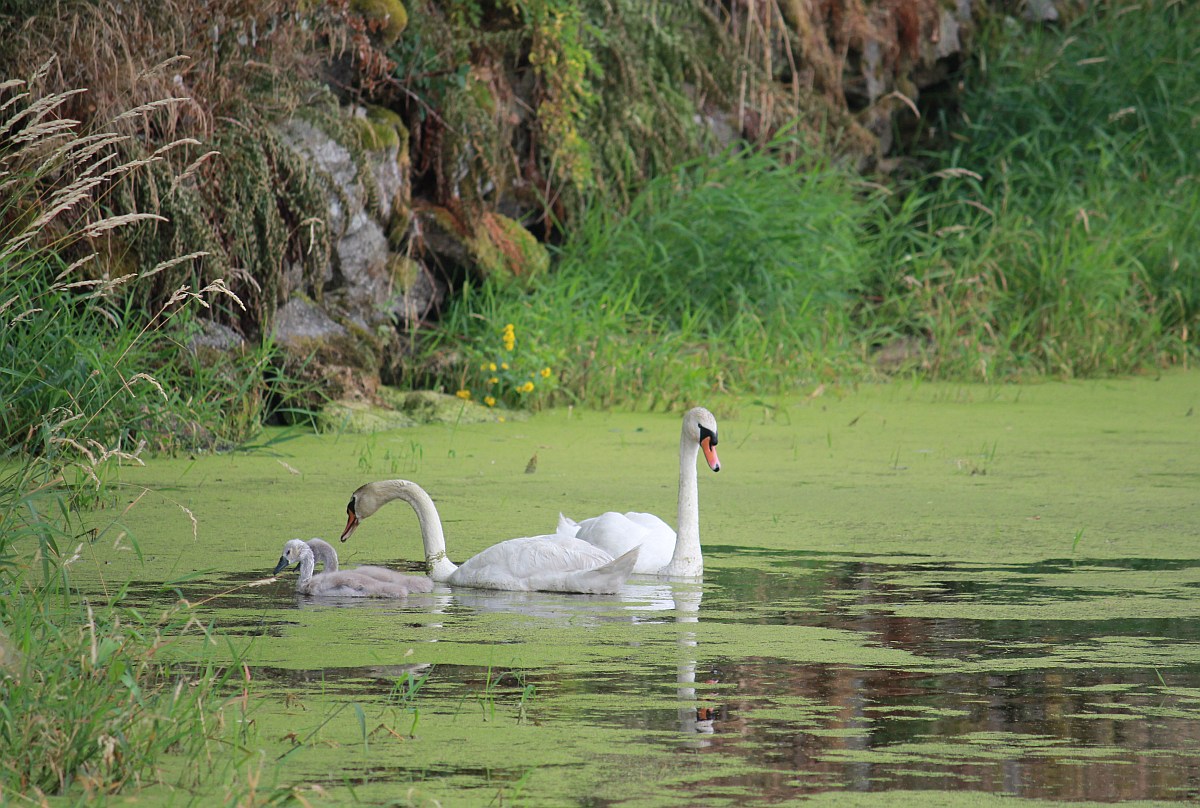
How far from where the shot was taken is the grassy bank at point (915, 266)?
9.06 metres

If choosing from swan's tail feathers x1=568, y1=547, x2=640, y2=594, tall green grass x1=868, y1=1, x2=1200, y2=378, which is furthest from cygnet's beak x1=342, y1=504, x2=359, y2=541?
tall green grass x1=868, y1=1, x2=1200, y2=378

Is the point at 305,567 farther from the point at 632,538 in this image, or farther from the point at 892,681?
the point at 892,681

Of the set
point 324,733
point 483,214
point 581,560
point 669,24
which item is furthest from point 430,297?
point 324,733

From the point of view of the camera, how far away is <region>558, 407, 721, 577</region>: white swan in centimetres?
512

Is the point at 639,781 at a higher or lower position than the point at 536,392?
higher

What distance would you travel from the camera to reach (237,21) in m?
7.81

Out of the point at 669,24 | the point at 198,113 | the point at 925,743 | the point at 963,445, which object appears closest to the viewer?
the point at 925,743

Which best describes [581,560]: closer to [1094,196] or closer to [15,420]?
[15,420]

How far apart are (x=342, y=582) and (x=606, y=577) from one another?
0.75m

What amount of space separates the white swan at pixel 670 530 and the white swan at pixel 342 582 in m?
0.61

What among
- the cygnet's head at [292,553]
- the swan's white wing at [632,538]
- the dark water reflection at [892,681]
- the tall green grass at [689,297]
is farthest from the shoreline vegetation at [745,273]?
the swan's white wing at [632,538]

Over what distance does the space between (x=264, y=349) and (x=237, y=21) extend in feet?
5.20

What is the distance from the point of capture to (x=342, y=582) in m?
4.75

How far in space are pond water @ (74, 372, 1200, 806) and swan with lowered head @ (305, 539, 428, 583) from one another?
9 centimetres
